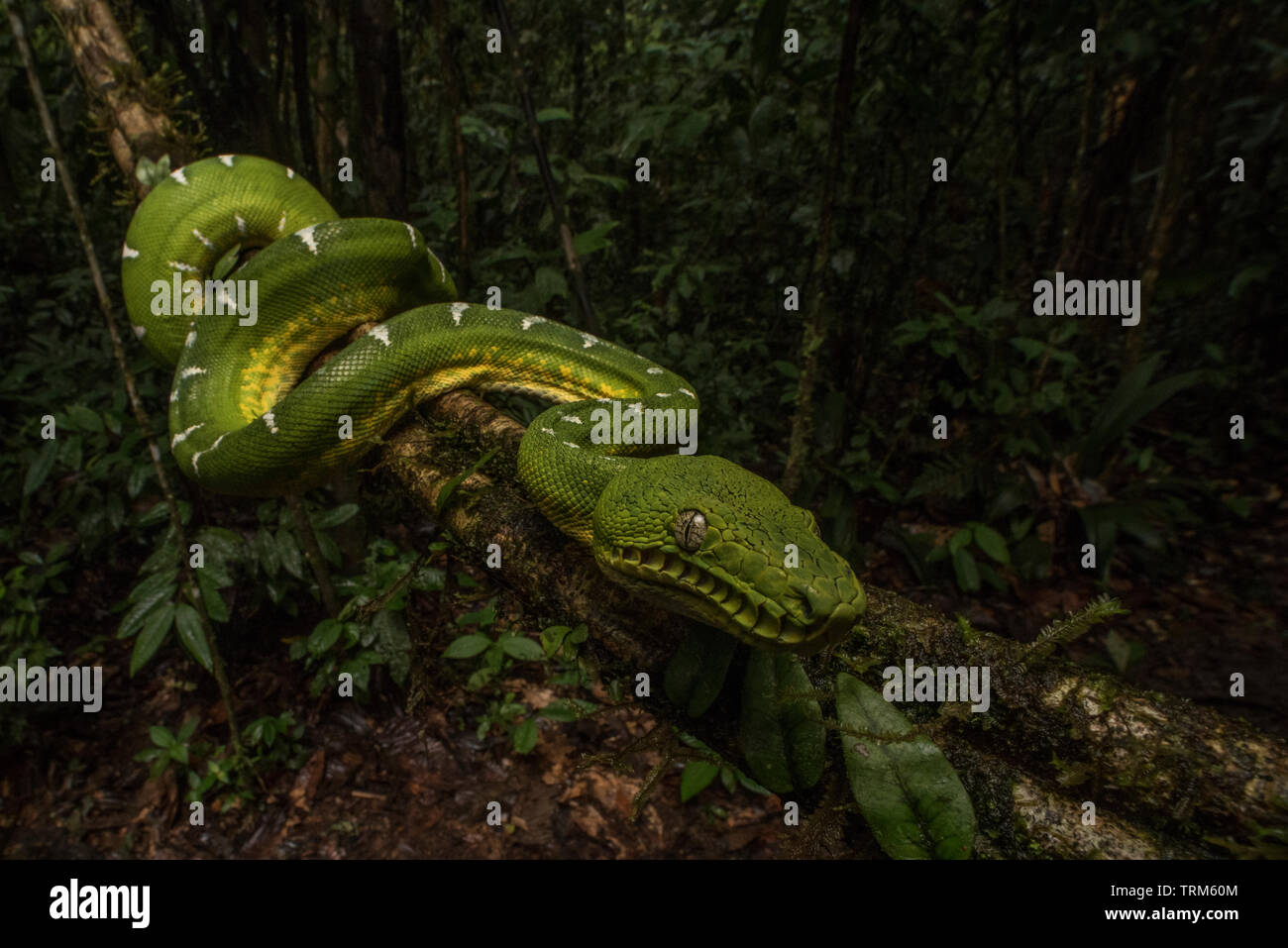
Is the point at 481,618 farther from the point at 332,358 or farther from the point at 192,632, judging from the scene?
the point at 332,358

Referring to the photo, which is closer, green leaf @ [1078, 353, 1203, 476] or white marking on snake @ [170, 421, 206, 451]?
white marking on snake @ [170, 421, 206, 451]

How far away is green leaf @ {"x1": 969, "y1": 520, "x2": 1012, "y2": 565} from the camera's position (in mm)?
3498

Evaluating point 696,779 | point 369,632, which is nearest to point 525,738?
point 696,779

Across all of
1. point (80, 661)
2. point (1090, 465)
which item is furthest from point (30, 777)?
point (1090, 465)

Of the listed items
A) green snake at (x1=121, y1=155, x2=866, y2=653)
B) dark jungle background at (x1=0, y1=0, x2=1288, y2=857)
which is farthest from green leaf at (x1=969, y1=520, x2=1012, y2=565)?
green snake at (x1=121, y1=155, x2=866, y2=653)

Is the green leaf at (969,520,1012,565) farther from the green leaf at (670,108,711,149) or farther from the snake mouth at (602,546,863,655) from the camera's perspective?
the snake mouth at (602,546,863,655)

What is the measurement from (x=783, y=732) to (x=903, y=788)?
0.20 metres

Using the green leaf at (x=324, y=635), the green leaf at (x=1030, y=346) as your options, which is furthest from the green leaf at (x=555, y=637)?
the green leaf at (x=1030, y=346)

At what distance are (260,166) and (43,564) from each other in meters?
2.16

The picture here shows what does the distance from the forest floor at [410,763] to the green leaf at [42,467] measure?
1.17 meters

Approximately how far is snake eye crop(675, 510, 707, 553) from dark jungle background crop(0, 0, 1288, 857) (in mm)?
421

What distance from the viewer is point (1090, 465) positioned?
13.0ft

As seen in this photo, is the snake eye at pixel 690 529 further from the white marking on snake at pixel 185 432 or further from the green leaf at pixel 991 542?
the green leaf at pixel 991 542
